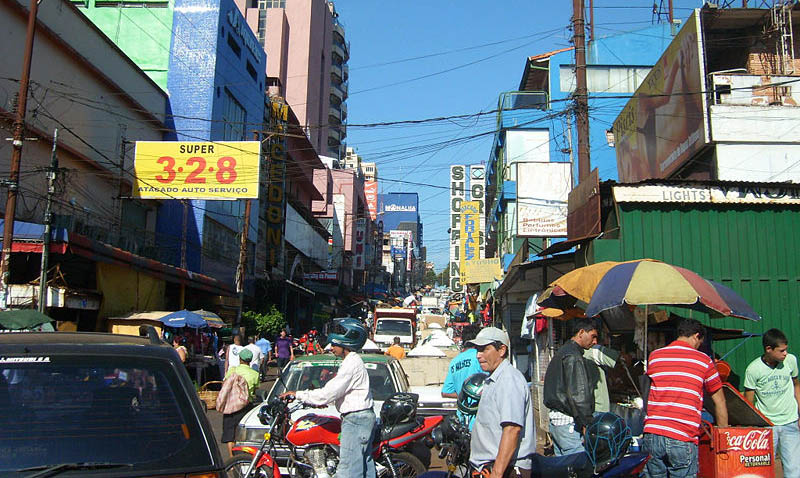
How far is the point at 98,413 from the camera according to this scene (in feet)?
10.4

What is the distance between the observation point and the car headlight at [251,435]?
23.2 feet

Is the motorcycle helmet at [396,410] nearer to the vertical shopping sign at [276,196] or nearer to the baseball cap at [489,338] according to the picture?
the baseball cap at [489,338]

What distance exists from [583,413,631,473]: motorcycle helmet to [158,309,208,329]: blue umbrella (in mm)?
14102

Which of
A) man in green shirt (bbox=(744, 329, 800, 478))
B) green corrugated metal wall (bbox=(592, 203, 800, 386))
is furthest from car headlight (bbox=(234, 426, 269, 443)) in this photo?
green corrugated metal wall (bbox=(592, 203, 800, 386))

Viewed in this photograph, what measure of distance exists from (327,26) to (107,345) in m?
69.6

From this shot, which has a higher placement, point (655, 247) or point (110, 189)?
point (110, 189)

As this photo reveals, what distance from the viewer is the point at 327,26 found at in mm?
68750

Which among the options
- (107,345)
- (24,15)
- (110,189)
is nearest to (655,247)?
(107,345)

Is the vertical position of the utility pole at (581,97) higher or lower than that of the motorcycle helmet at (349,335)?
Answer: higher

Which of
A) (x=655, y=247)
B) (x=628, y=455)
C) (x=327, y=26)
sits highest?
(x=327, y=26)

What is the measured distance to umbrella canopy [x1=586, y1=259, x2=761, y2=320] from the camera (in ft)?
22.9

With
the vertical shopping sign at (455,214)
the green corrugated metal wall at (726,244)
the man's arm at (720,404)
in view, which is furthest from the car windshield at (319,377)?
the vertical shopping sign at (455,214)

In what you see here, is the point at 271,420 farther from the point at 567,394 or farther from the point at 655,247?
the point at 655,247

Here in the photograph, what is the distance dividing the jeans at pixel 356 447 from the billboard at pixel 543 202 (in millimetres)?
13501
